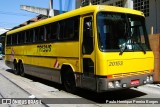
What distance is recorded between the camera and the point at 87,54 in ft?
30.8

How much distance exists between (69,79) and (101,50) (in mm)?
2461

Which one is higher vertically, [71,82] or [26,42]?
[26,42]

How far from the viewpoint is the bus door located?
910 centimetres

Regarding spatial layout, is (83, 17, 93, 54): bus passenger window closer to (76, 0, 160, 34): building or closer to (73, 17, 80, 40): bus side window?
(73, 17, 80, 40): bus side window

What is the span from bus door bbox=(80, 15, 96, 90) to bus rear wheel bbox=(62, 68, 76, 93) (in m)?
0.97

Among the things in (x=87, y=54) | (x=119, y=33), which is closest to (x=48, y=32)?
(x=87, y=54)

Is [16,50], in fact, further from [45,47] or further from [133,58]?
[133,58]

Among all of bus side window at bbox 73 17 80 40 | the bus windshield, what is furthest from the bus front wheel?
the bus windshield

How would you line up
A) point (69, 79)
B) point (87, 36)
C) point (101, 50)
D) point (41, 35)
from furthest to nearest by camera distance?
point (41, 35)
point (69, 79)
point (87, 36)
point (101, 50)

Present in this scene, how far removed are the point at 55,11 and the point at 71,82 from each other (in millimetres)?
26591

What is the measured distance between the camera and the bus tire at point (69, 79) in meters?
10.6

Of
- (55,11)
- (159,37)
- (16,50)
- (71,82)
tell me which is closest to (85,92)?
(71,82)

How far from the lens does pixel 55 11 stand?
36562mm

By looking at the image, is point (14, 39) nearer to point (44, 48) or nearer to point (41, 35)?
point (41, 35)
